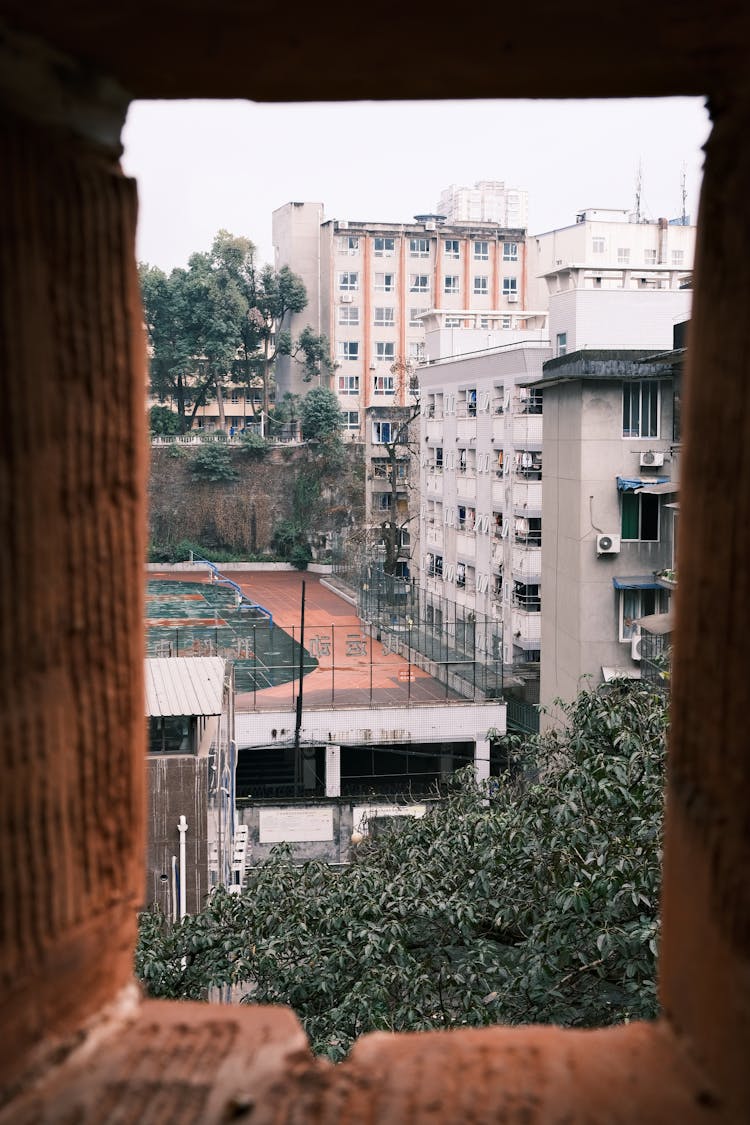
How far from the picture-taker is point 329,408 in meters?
42.1

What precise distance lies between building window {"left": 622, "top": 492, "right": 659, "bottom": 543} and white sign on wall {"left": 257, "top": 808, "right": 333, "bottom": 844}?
21.1 ft

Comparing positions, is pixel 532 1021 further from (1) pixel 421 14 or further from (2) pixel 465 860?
(1) pixel 421 14

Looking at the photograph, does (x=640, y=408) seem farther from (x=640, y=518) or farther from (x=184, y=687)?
(x=184, y=687)

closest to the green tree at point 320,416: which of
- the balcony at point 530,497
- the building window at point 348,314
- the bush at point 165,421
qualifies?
the building window at point 348,314

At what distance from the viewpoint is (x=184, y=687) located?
10.7 metres

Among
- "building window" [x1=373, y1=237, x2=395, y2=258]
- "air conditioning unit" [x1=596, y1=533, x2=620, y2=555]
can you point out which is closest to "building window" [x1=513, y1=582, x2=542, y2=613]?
"air conditioning unit" [x1=596, y1=533, x2=620, y2=555]

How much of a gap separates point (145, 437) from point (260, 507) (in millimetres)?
40943

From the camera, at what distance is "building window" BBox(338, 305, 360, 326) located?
4438 cm

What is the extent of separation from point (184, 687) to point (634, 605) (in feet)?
31.7

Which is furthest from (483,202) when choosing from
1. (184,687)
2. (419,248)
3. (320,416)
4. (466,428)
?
(184,687)

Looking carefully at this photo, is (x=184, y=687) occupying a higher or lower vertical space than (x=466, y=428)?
lower

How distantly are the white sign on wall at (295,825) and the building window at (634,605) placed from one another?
5.45 metres

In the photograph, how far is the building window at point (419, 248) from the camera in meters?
43.6

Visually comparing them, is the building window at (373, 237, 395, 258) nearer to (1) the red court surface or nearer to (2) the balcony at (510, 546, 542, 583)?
(1) the red court surface
